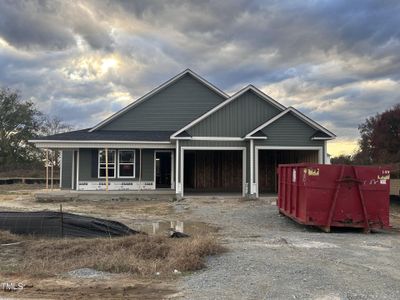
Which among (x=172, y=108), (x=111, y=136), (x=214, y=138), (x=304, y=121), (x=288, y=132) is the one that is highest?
(x=172, y=108)

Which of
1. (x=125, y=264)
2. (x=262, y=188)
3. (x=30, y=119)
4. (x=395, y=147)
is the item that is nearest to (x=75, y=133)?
(x=262, y=188)

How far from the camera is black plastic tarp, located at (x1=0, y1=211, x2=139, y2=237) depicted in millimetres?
11729

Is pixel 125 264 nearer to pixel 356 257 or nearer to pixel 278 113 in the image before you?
pixel 356 257

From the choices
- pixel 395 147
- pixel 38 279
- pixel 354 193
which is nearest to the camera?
pixel 38 279

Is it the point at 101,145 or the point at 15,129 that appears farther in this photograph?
the point at 15,129

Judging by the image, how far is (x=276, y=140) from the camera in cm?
2467

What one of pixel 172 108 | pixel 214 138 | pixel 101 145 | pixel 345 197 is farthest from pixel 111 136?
pixel 345 197

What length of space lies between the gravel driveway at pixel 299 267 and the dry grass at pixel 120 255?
1.35ft

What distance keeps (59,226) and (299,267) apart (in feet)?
20.1

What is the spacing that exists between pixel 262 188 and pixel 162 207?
9.70m

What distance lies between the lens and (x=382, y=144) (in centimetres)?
5478

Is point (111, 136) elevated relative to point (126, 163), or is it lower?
elevated

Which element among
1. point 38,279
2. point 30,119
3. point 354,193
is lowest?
point 38,279

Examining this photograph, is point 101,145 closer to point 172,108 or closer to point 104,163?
point 104,163
